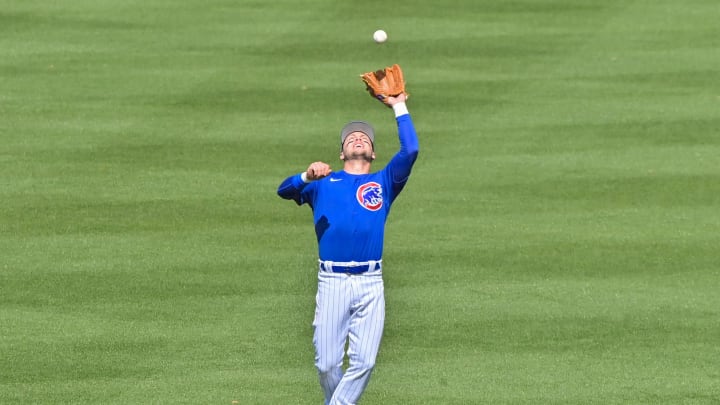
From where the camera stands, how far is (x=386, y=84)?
1037 cm

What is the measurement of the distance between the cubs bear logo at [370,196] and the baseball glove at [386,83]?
0.66m

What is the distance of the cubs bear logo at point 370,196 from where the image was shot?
10.1 metres

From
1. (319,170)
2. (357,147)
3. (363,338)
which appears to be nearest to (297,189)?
(319,170)

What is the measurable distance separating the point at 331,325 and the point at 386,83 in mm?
1782

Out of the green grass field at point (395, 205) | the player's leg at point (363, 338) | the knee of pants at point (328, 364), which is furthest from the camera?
the green grass field at point (395, 205)

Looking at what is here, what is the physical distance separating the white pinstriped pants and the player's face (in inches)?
33.8

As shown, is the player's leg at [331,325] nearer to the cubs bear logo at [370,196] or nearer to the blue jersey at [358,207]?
the blue jersey at [358,207]

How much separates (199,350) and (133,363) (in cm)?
63

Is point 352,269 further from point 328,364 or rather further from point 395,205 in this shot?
point 395,205

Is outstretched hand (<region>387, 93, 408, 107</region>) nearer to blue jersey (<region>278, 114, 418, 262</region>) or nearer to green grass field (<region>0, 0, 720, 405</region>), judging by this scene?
blue jersey (<region>278, 114, 418, 262</region>)

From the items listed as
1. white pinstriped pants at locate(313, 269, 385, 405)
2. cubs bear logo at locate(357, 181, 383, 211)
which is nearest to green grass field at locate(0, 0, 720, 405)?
white pinstriped pants at locate(313, 269, 385, 405)

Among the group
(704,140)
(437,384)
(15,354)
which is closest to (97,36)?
(704,140)

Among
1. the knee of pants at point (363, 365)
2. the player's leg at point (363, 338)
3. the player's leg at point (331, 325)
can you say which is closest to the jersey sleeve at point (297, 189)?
the player's leg at point (331, 325)

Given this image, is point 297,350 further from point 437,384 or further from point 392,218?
point 392,218
